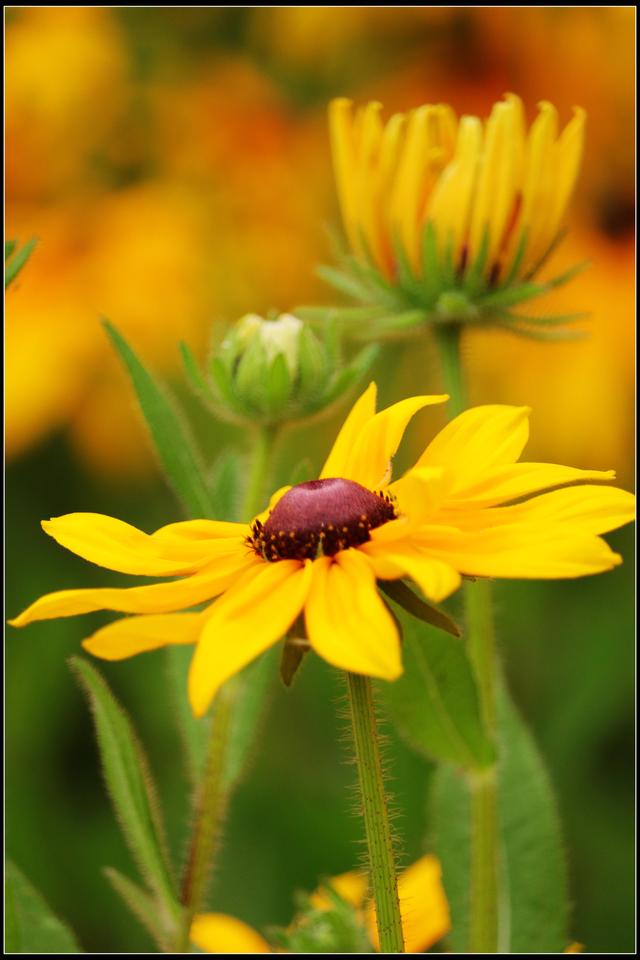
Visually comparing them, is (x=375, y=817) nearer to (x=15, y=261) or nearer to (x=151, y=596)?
(x=151, y=596)

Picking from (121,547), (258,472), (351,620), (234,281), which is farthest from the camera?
(234,281)

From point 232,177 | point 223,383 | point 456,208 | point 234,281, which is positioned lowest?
point 223,383

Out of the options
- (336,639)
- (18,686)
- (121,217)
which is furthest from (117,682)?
(336,639)

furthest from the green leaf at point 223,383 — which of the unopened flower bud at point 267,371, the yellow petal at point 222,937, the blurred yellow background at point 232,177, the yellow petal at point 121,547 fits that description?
the blurred yellow background at point 232,177

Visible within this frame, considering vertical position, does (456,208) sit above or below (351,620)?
above

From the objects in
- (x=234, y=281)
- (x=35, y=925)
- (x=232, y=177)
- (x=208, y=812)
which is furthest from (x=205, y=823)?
(x=232, y=177)

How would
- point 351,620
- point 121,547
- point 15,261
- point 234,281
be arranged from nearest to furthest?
point 351,620, point 121,547, point 15,261, point 234,281

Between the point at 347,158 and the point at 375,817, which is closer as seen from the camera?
the point at 375,817
